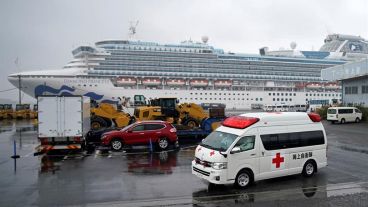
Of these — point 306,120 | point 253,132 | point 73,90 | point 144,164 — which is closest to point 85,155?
point 144,164

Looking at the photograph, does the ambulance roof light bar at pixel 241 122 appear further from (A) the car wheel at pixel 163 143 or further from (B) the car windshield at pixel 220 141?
(A) the car wheel at pixel 163 143

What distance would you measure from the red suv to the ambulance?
6.21 meters

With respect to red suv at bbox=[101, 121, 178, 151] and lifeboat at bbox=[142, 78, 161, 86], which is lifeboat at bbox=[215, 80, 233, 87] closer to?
lifeboat at bbox=[142, 78, 161, 86]

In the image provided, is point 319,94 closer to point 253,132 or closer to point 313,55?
point 313,55

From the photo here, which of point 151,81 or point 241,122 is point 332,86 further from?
point 241,122

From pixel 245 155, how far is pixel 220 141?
0.88 m

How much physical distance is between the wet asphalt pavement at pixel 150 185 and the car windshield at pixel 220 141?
1.18 m

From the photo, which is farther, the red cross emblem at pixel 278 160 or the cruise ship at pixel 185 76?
the cruise ship at pixel 185 76

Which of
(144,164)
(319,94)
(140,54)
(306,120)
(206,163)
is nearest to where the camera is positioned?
(206,163)

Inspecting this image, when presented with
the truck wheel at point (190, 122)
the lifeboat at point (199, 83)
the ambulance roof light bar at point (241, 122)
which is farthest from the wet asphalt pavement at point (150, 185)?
the lifeboat at point (199, 83)

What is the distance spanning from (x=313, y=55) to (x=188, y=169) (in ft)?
231

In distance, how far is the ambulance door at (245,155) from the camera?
842 centimetres

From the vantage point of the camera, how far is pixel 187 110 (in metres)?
24.3

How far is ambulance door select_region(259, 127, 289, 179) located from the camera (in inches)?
352
